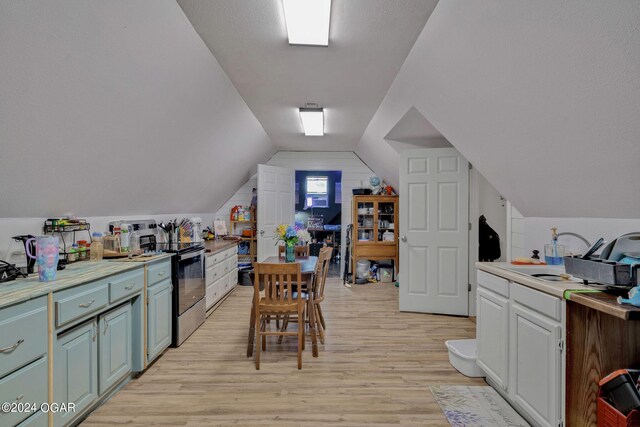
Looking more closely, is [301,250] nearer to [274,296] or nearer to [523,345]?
[274,296]

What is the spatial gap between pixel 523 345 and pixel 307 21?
103 inches

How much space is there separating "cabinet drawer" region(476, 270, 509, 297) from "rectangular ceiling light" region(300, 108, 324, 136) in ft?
9.10

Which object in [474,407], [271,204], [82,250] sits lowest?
[474,407]

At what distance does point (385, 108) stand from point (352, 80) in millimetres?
820

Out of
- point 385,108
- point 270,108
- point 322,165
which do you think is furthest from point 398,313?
point 322,165

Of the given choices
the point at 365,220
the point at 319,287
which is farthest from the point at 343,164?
the point at 319,287

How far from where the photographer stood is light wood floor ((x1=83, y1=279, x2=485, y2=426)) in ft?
6.85

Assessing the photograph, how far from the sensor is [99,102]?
209 cm

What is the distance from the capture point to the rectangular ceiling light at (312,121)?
411 cm

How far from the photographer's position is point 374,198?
6.12m

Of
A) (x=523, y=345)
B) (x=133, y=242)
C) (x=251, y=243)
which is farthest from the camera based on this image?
(x=251, y=243)

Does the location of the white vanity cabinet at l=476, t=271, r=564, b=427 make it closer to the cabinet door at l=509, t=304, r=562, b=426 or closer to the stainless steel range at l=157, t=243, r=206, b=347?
the cabinet door at l=509, t=304, r=562, b=426

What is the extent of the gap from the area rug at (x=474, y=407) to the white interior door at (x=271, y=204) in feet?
12.1

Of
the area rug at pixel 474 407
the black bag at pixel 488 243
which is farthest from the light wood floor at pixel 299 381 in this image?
the black bag at pixel 488 243
